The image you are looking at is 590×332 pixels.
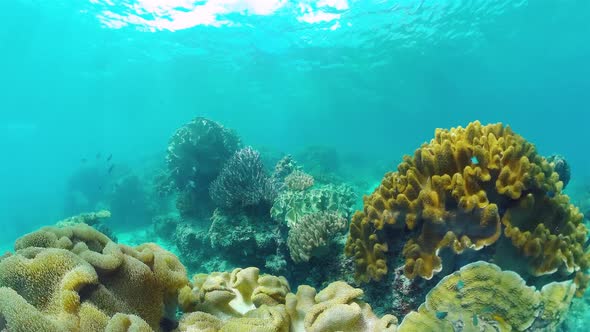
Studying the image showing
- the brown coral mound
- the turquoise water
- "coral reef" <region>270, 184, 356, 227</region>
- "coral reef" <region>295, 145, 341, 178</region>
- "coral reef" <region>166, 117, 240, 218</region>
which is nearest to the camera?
the brown coral mound

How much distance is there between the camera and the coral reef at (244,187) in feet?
23.3

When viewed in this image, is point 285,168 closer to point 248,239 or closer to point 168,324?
point 248,239

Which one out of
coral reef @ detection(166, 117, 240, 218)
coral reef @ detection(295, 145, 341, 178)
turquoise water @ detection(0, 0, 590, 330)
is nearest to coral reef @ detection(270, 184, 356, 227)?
coral reef @ detection(166, 117, 240, 218)

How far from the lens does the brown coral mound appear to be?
2.99 m

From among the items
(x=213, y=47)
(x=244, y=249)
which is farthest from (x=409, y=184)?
(x=213, y=47)

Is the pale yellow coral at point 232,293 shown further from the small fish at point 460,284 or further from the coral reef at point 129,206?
the coral reef at point 129,206

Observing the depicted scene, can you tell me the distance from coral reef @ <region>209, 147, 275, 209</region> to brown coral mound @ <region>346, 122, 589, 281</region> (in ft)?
12.4

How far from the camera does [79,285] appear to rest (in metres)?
1.97

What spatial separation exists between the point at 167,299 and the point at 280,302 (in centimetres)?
99

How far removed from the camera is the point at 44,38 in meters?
31.0

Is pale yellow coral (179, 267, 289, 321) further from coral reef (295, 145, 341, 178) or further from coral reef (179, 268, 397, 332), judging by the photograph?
coral reef (295, 145, 341, 178)

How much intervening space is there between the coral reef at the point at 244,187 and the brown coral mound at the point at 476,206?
149 inches

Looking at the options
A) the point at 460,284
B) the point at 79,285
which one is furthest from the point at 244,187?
the point at 460,284

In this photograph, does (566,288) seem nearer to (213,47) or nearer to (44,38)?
(213,47)
